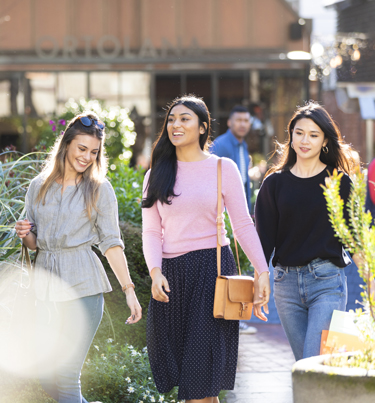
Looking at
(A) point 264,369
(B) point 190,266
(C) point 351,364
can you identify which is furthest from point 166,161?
(A) point 264,369

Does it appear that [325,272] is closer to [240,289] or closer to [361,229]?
[240,289]

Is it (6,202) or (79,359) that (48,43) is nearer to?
(6,202)

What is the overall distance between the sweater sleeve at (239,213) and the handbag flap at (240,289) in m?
0.12

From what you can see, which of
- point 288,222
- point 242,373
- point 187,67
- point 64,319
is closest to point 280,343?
point 242,373

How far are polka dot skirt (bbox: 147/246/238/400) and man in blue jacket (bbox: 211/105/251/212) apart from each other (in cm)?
327

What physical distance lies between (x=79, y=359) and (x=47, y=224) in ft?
2.15

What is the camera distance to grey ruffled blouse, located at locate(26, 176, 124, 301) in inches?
120

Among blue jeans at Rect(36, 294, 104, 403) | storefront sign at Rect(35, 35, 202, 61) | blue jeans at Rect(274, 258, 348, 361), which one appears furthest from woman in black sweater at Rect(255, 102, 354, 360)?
storefront sign at Rect(35, 35, 202, 61)

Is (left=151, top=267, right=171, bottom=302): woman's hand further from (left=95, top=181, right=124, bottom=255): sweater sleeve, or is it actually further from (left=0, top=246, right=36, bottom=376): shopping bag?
(left=0, top=246, right=36, bottom=376): shopping bag

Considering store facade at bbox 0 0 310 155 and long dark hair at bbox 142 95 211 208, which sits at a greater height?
store facade at bbox 0 0 310 155

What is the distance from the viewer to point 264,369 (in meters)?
5.07

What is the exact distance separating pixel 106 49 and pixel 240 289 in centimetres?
1311

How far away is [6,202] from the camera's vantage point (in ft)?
13.0

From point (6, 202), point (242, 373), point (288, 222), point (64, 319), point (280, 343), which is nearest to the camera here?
point (64, 319)
